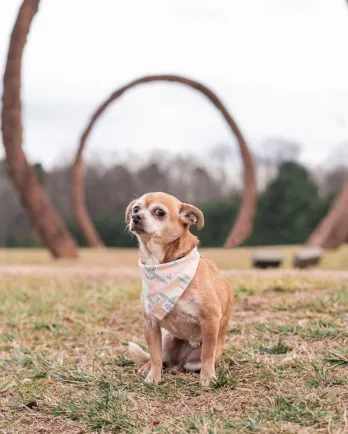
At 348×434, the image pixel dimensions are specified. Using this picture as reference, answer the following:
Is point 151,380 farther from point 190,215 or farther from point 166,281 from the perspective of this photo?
point 190,215

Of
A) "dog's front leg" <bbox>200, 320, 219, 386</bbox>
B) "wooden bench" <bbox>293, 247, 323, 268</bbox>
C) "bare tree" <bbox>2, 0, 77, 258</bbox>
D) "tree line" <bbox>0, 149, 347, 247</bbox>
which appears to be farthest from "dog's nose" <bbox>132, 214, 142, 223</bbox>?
"tree line" <bbox>0, 149, 347, 247</bbox>

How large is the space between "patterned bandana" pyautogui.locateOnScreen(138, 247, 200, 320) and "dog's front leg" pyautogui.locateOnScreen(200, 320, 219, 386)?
25 cm

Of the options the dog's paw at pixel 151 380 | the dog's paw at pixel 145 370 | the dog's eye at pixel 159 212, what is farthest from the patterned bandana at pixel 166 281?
the dog's paw at pixel 145 370

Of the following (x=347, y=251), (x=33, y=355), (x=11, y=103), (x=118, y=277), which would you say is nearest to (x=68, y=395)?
(x=33, y=355)

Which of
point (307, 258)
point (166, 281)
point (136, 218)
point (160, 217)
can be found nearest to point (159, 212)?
point (160, 217)

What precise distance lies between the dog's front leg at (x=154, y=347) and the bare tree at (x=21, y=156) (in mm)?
8573

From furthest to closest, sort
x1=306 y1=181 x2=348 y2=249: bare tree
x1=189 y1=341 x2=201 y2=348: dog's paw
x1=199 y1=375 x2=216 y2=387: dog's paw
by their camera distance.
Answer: x1=306 y1=181 x2=348 y2=249: bare tree, x1=189 y1=341 x2=201 y2=348: dog's paw, x1=199 y1=375 x2=216 y2=387: dog's paw

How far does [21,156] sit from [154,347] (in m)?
8.94

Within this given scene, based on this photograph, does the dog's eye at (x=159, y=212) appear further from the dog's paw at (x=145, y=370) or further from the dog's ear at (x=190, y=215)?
the dog's paw at (x=145, y=370)

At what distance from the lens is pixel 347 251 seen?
42.2 ft

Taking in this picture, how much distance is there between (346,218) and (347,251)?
0.71 metres

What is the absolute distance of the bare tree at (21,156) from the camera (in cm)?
1184

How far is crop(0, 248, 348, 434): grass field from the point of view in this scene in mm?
3428

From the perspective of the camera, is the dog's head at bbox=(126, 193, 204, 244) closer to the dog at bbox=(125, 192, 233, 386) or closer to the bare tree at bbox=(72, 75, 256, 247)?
the dog at bbox=(125, 192, 233, 386)
